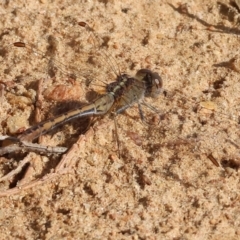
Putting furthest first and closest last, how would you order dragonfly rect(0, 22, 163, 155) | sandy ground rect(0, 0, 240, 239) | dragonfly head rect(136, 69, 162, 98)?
1. dragonfly head rect(136, 69, 162, 98)
2. dragonfly rect(0, 22, 163, 155)
3. sandy ground rect(0, 0, 240, 239)

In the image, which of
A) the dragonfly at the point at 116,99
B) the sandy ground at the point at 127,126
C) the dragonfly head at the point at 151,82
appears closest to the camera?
the sandy ground at the point at 127,126

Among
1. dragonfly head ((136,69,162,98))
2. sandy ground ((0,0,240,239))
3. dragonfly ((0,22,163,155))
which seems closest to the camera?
sandy ground ((0,0,240,239))

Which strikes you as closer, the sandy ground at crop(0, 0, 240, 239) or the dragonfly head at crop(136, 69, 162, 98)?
the sandy ground at crop(0, 0, 240, 239)

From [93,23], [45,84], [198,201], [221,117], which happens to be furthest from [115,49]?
[198,201]

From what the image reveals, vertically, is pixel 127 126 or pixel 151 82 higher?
pixel 151 82

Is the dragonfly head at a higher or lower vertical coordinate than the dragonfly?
higher

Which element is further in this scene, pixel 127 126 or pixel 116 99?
pixel 116 99

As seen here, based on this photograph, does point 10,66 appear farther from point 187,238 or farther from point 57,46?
point 187,238
